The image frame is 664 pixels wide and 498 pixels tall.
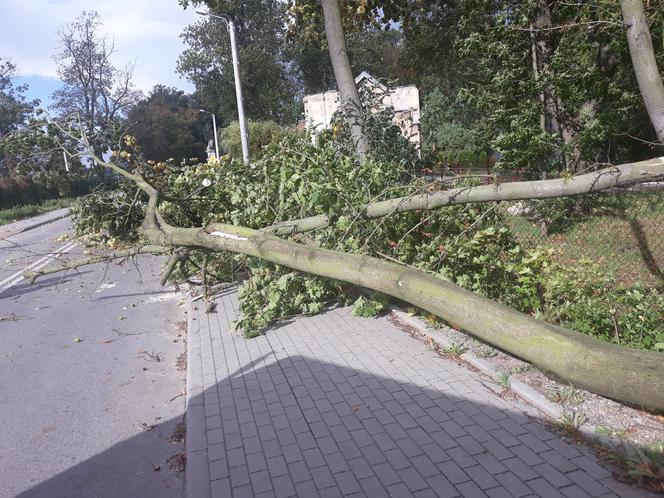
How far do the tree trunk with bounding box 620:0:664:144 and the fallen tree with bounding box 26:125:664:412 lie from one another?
109cm

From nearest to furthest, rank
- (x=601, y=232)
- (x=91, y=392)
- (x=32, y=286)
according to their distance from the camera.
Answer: (x=91, y=392) → (x=601, y=232) → (x=32, y=286)

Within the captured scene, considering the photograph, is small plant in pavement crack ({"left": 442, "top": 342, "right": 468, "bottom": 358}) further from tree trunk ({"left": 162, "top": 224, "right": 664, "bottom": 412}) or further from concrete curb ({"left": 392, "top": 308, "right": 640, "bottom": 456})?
tree trunk ({"left": 162, "top": 224, "right": 664, "bottom": 412})

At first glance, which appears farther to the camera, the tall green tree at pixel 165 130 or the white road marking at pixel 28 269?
the tall green tree at pixel 165 130

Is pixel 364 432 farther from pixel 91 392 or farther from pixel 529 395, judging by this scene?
pixel 91 392

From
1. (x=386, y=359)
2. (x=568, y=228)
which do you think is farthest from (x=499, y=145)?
(x=386, y=359)

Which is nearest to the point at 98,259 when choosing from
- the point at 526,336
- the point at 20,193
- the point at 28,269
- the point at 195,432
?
the point at 195,432

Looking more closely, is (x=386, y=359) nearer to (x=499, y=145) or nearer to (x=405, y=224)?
(x=405, y=224)

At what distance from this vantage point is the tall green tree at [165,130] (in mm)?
52228

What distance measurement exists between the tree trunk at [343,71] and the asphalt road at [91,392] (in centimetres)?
416

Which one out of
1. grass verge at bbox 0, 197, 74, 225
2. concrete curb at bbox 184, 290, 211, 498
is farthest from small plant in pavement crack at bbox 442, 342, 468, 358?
grass verge at bbox 0, 197, 74, 225

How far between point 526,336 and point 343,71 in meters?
7.28

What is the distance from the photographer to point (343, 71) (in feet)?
29.7

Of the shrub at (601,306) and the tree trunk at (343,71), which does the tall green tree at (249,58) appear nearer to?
the tree trunk at (343,71)

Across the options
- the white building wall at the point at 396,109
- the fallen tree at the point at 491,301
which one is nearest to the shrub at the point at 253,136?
the white building wall at the point at 396,109
